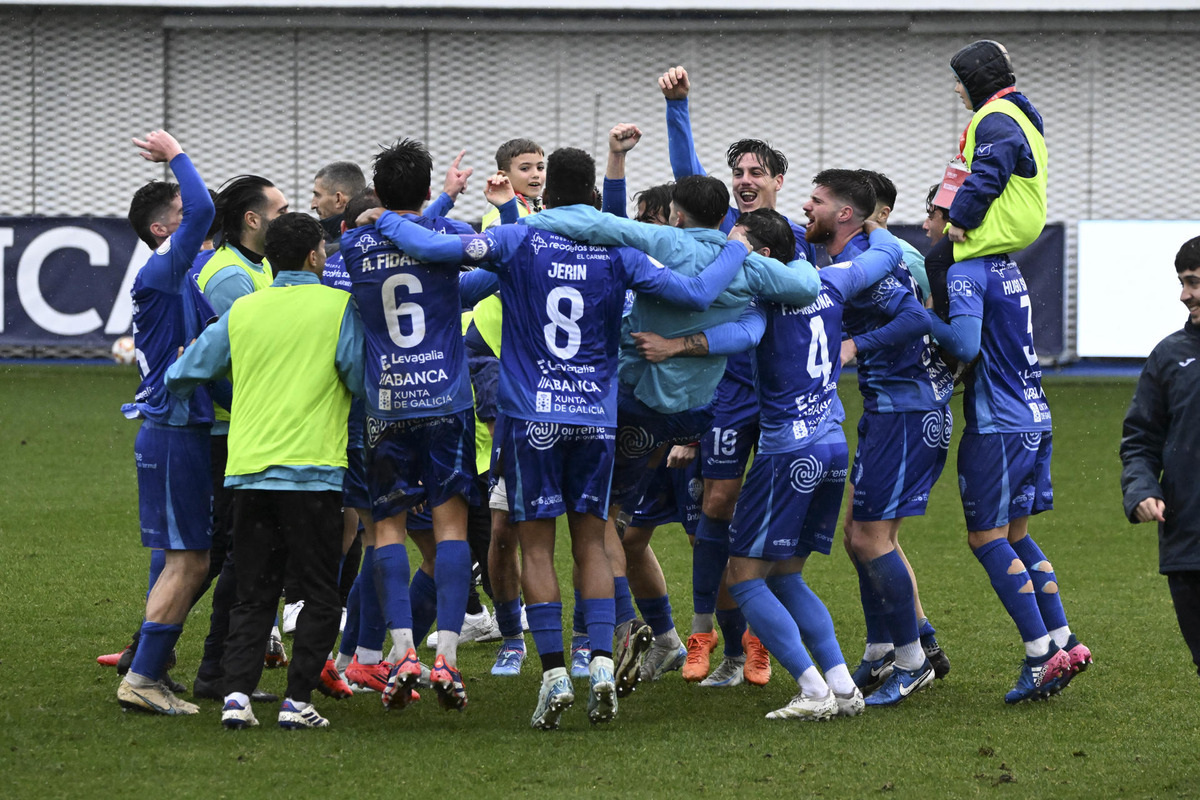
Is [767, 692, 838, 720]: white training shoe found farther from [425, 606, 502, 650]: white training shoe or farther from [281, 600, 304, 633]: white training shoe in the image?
[281, 600, 304, 633]: white training shoe

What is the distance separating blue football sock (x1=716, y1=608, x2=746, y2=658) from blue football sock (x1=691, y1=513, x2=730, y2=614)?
0.09 meters

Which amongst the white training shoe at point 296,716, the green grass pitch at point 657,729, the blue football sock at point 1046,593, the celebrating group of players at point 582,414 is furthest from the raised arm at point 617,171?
the white training shoe at point 296,716

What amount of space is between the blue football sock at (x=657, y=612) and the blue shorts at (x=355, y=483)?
135 centimetres

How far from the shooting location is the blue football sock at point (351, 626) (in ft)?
18.2

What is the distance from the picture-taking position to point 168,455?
498cm

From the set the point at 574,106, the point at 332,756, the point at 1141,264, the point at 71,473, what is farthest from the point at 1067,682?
the point at 574,106

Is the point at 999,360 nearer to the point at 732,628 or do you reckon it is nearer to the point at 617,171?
the point at 732,628

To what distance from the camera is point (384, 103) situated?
741 inches

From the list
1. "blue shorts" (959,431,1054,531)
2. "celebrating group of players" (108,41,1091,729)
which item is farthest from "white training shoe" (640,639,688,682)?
"blue shorts" (959,431,1054,531)

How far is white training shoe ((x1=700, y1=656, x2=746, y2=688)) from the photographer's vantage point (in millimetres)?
5672

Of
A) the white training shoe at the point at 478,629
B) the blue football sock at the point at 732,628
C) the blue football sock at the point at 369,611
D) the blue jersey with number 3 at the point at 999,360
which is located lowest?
the white training shoe at the point at 478,629

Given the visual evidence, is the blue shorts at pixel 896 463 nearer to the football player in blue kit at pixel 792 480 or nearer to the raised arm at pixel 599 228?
the football player in blue kit at pixel 792 480

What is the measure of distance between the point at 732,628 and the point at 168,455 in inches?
90.3

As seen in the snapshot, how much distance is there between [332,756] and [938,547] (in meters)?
5.02
